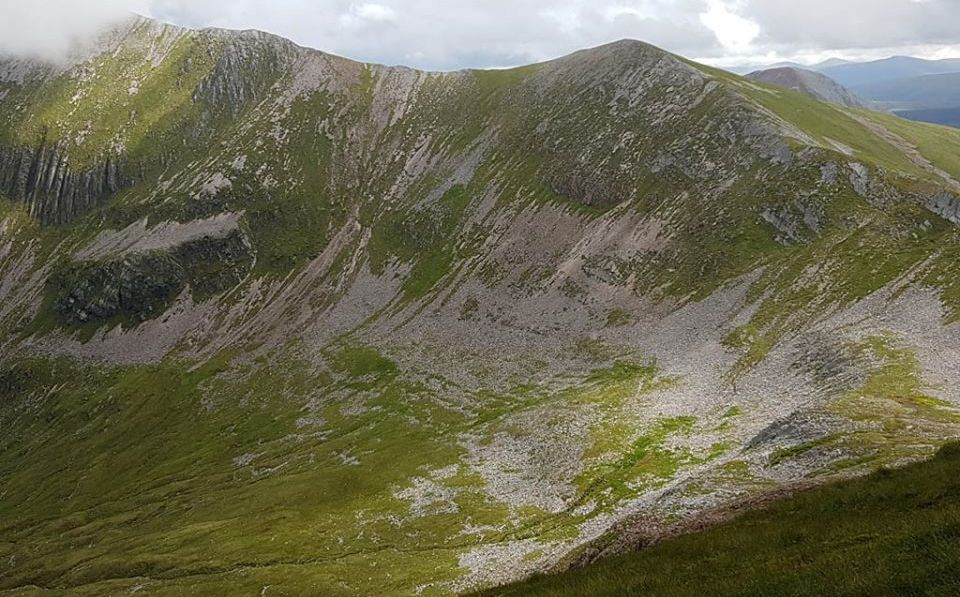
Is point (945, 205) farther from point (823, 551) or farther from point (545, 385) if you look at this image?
point (823, 551)

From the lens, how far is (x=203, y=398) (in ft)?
566

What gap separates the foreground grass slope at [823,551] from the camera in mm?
17516

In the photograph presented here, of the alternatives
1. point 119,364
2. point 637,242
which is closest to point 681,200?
point 637,242

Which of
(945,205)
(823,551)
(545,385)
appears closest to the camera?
(823,551)

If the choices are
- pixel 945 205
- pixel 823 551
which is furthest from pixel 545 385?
pixel 823 551

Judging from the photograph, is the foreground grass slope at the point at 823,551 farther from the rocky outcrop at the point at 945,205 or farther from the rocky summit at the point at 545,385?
the rocky outcrop at the point at 945,205

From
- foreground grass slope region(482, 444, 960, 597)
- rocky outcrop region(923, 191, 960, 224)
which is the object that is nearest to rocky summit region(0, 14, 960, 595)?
rocky outcrop region(923, 191, 960, 224)

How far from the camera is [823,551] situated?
21750 millimetres

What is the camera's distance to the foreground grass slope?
17516 mm

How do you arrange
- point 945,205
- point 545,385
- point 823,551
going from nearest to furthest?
1. point 823,551
2. point 545,385
3. point 945,205

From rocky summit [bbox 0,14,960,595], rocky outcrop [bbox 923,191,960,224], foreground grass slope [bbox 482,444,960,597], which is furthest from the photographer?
rocky outcrop [bbox 923,191,960,224]

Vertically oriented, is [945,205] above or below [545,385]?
above

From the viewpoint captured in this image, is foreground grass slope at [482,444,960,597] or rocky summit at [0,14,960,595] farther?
rocky summit at [0,14,960,595]

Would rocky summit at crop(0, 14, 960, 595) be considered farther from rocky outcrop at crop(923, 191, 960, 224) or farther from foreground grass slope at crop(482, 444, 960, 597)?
foreground grass slope at crop(482, 444, 960, 597)
